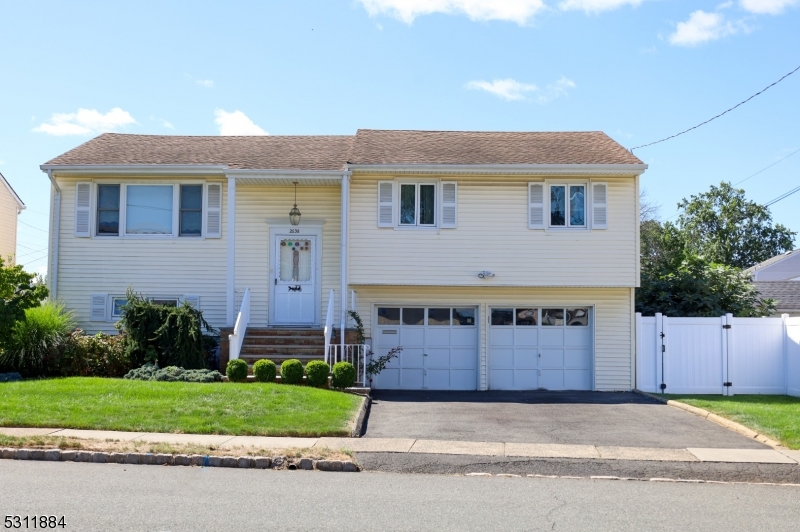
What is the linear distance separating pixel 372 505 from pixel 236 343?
979 cm

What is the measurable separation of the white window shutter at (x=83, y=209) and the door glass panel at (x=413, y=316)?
322 inches

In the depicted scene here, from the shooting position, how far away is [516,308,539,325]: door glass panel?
2062cm

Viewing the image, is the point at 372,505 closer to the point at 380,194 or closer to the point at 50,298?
the point at 380,194

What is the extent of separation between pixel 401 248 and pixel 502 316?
3286 mm

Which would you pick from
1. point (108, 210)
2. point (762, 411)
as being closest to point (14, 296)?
point (108, 210)

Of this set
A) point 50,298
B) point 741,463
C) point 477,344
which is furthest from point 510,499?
point 50,298

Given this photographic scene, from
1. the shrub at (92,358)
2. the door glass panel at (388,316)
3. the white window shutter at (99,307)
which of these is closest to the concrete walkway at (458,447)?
the shrub at (92,358)

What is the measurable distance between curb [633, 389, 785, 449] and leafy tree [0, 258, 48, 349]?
1377cm

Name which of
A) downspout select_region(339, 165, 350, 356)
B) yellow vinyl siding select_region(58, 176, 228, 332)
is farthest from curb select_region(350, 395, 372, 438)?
yellow vinyl siding select_region(58, 176, 228, 332)

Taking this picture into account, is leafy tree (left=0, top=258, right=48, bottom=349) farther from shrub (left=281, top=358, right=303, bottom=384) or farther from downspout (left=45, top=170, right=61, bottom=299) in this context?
shrub (left=281, top=358, right=303, bottom=384)

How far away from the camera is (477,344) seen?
20.5 metres

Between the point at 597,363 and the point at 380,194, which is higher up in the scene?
the point at 380,194

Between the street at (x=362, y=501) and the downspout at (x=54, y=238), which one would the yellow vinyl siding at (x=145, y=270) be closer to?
the downspout at (x=54, y=238)

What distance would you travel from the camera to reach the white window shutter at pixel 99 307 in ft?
66.1
